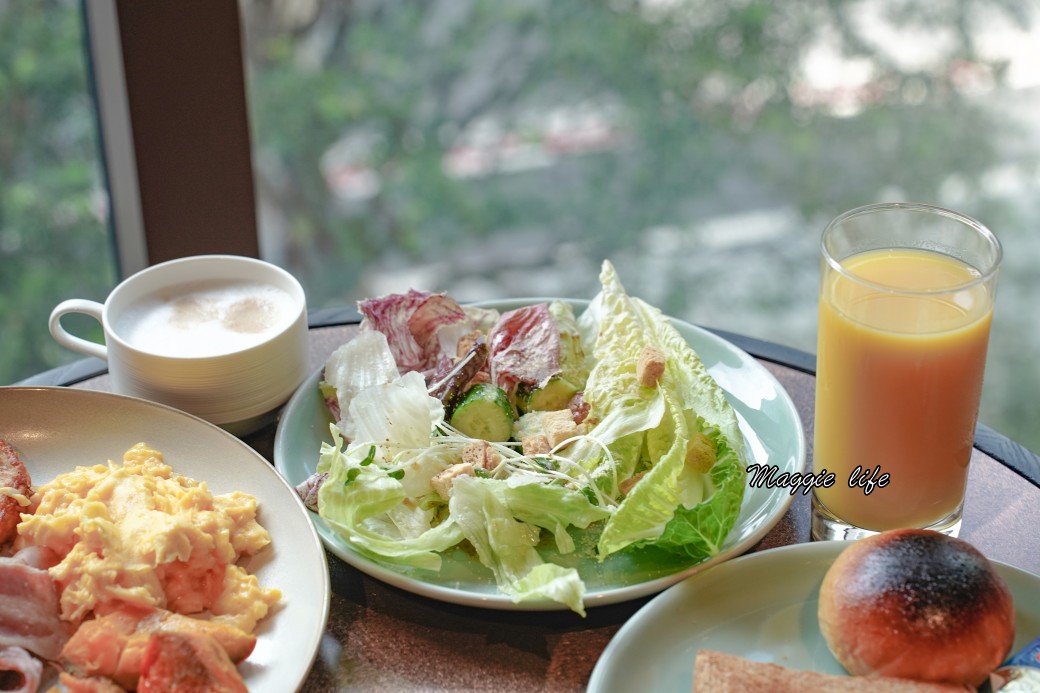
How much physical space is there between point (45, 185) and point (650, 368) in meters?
2.56

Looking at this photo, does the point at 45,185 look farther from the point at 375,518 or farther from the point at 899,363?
the point at 899,363

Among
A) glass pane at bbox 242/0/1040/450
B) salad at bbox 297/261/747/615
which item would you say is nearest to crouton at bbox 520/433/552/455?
salad at bbox 297/261/747/615

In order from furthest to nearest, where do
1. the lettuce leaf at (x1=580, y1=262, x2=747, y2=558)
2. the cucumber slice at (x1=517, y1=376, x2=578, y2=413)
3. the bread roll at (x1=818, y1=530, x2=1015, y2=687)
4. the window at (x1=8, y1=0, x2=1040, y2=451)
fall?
the window at (x1=8, y1=0, x2=1040, y2=451) → the cucumber slice at (x1=517, y1=376, x2=578, y2=413) → the lettuce leaf at (x1=580, y1=262, x2=747, y2=558) → the bread roll at (x1=818, y1=530, x2=1015, y2=687)

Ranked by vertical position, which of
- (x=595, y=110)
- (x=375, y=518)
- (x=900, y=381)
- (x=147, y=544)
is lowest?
(x=595, y=110)

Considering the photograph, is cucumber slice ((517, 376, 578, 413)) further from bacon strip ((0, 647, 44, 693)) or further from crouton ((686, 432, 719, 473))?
bacon strip ((0, 647, 44, 693))

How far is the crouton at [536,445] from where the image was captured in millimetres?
1791

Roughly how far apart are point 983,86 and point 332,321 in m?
2.89

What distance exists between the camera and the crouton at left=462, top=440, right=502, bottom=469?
176 centimetres

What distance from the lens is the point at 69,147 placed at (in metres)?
3.47

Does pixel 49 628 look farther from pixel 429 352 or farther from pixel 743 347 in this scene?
pixel 743 347

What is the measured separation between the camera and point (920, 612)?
1341 millimetres

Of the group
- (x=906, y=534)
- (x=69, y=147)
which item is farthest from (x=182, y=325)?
(x=69, y=147)

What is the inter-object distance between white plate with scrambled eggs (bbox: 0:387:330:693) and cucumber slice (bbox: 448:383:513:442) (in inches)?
13.6

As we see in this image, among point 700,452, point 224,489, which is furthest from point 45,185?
point 700,452
